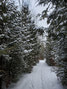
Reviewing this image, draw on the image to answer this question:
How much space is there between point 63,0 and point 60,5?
0.21 meters

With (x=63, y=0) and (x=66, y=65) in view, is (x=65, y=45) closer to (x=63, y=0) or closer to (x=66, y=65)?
(x=66, y=65)

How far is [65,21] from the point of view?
337 centimetres

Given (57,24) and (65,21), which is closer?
(65,21)

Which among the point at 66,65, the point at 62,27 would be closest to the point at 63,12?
the point at 62,27

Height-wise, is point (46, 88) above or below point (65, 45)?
below

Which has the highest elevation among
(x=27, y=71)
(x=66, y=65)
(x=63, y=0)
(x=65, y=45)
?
(x=27, y=71)

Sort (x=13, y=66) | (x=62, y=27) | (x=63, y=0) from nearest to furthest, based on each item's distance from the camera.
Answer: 1. (x=63, y=0)
2. (x=62, y=27)
3. (x=13, y=66)

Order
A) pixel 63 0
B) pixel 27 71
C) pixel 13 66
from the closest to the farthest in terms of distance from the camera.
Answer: pixel 63 0, pixel 13 66, pixel 27 71

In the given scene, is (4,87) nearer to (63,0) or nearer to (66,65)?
(66,65)

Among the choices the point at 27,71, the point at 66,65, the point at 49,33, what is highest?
the point at 27,71

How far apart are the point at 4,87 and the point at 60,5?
5.42m

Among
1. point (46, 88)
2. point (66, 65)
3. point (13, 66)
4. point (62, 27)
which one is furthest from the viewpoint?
point (13, 66)

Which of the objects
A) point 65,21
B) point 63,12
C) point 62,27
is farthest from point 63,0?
point 62,27

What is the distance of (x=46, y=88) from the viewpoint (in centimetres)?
528
